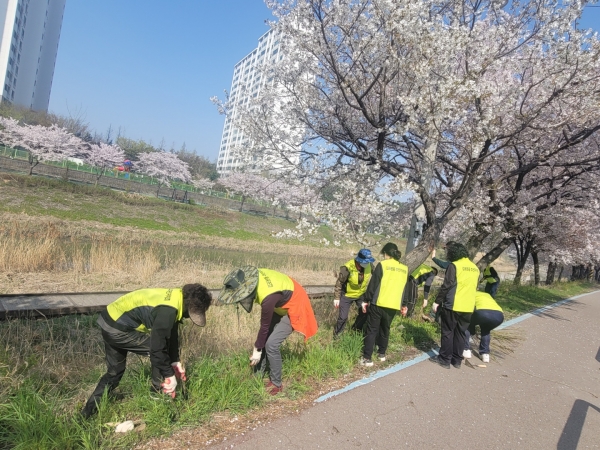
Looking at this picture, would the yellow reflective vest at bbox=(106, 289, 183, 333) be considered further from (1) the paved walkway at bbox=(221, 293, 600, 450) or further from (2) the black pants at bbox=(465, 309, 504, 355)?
(2) the black pants at bbox=(465, 309, 504, 355)

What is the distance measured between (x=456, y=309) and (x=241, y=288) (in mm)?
3145

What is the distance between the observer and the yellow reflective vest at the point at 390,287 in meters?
5.03

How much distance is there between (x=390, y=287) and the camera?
5070 millimetres

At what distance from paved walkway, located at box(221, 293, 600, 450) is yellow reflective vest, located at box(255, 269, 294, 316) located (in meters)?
1.10

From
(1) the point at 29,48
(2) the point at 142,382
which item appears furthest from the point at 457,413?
(1) the point at 29,48

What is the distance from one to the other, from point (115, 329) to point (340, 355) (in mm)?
2762

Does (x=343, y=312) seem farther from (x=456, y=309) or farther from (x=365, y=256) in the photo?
(x=456, y=309)

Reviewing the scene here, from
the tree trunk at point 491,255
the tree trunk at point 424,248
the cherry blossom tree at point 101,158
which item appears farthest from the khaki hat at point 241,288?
the cherry blossom tree at point 101,158

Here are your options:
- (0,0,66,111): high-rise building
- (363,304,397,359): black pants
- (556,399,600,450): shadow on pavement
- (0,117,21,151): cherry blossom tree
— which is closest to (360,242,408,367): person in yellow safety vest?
(363,304,397,359): black pants

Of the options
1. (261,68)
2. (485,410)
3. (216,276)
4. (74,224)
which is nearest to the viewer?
(485,410)

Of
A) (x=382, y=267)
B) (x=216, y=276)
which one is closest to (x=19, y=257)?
(x=216, y=276)

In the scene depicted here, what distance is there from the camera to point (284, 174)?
8.51m

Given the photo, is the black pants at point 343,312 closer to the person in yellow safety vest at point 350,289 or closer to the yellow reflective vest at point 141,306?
the person in yellow safety vest at point 350,289

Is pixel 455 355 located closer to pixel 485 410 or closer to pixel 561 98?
pixel 485 410
